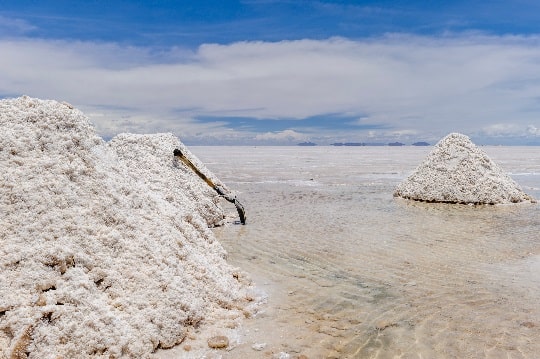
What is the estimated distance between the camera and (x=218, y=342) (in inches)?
195

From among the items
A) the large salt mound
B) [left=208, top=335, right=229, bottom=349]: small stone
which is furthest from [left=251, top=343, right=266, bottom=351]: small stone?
the large salt mound

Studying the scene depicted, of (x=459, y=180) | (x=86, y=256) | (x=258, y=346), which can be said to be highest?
(x=459, y=180)

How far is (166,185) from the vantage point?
11.2 meters

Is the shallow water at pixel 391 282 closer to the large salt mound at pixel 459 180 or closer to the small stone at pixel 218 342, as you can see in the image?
the small stone at pixel 218 342

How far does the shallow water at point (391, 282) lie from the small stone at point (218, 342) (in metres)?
0.18

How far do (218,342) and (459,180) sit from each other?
1438 cm

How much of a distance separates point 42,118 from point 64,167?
102 cm

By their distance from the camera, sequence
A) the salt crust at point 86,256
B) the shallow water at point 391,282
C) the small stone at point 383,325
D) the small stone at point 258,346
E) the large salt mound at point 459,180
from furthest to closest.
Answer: the large salt mound at point 459,180, the small stone at point 383,325, the shallow water at point 391,282, the small stone at point 258,346, the salt crust at point 86,256

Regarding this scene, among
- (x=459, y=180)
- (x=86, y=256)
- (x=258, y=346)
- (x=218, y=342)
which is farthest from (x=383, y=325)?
(x=459, y=180)

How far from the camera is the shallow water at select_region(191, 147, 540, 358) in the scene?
16.7ft

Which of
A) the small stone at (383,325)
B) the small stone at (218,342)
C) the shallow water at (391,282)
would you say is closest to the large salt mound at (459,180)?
the shallow water at (391,282)

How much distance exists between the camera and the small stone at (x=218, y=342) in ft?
16.2

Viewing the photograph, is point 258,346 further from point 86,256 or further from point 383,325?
point 86,256

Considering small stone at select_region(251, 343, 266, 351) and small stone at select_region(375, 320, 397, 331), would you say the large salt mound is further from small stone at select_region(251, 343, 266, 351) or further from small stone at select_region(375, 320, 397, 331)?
small stone at select_region(251, 343, 266, 351)
